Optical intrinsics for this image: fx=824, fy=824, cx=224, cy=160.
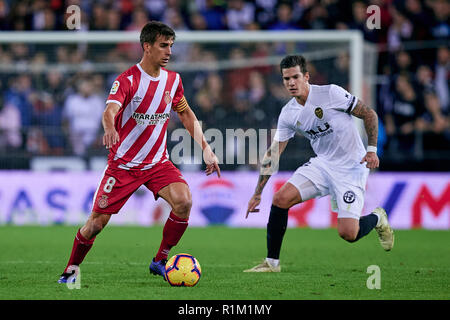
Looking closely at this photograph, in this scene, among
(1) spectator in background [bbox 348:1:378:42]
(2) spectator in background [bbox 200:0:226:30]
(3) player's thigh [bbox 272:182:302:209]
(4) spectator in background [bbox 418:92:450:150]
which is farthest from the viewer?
(2) spectator in background [bbox 200:0:226:30]

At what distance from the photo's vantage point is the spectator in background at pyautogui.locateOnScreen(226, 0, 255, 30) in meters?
17.3

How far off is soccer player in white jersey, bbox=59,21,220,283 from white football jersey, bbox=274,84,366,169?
1151 mm

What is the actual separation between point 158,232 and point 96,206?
626cm

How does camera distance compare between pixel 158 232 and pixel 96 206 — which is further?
pixel 158 232

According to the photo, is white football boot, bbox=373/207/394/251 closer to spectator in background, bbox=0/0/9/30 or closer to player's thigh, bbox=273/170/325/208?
player's thigh, bbox=273/170/325/208

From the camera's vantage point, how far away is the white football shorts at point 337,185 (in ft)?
27.7

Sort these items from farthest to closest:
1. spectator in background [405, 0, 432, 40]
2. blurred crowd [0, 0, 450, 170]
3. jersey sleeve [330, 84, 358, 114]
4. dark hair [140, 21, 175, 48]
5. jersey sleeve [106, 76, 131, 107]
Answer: spectator in background [405, 0, 432, 40], blurred crowd [0, 0, 450, 170], jersey sleeve [330, 84, 358, 114], dark hair [140, 21, 175, 48], jersey sleeve [106, 76, 131, 107]

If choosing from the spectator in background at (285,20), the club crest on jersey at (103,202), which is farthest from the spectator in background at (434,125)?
the club crest on jersey at (103,202)

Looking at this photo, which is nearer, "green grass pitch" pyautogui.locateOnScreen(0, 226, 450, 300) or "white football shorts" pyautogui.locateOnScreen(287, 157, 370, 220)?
"green grass pitch" pyautogui.locateOnScreen(0, 226, 450, 300)

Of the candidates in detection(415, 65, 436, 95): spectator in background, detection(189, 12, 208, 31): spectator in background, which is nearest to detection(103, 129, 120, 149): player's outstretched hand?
detection(415, 65, 436, 95): spectator in background

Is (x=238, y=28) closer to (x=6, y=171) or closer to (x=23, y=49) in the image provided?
(x=23, y=49)

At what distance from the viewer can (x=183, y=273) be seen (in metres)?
7.24
